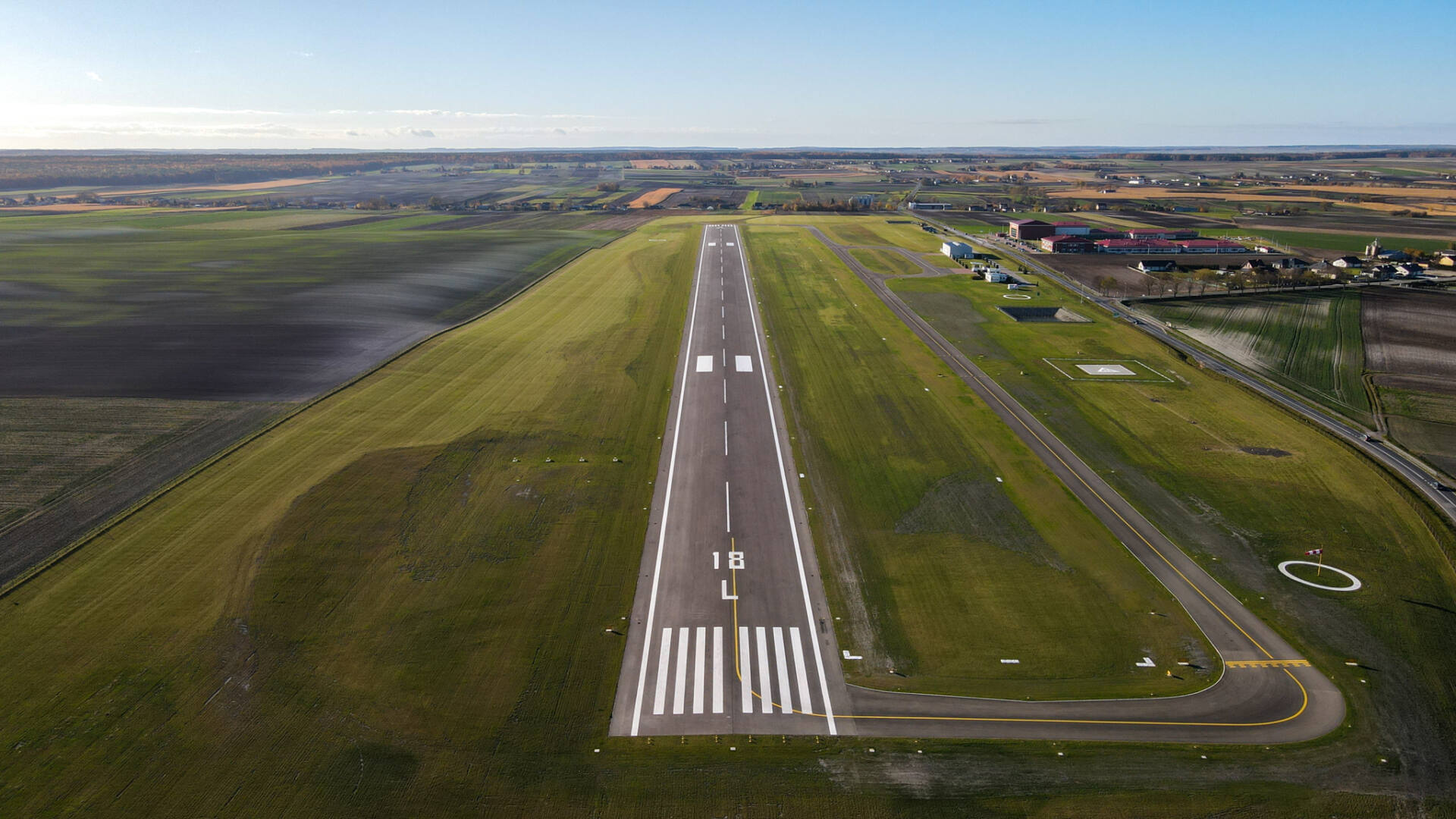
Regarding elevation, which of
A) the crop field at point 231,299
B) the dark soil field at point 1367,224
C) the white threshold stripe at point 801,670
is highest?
the dark soil field at point 1367,224

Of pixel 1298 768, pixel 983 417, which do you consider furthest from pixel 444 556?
pixel 983 417

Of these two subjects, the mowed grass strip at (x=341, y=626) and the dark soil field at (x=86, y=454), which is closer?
the mowed grass strip at (x=341, y=626)

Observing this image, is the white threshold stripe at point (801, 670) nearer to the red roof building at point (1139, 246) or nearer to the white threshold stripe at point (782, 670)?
the white threshold stripe at point (782, 670)

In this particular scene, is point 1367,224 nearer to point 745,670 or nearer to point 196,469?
point 745,670

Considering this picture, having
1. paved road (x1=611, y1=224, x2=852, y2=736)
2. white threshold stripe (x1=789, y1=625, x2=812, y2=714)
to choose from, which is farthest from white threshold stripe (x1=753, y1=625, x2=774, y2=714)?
white threshold stripe (x1=789, y1=625, x2=812, y2=714)

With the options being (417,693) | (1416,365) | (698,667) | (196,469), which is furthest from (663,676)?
(1416,365)

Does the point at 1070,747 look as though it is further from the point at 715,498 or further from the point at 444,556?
the point at 444,556

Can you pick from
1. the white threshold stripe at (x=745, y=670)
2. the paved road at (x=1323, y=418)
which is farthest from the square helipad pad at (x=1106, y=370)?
the white threshold stripe at (x=745, y=670)
